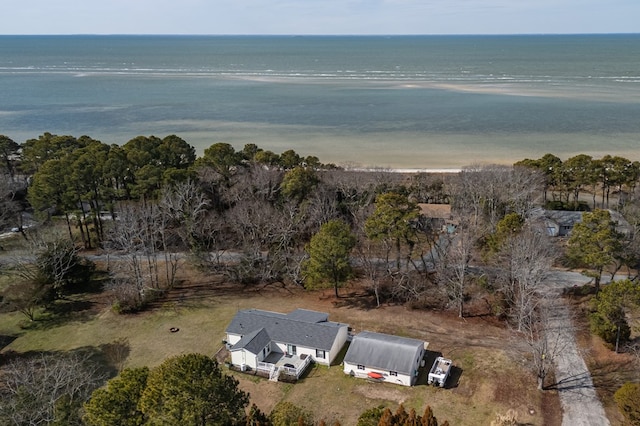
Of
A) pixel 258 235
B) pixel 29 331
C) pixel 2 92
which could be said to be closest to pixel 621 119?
pixel 258 235

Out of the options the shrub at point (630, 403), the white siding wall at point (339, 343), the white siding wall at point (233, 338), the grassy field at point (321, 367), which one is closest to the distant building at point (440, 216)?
the grassy field at point (321, 367)

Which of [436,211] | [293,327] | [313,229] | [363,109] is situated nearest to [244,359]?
[293,327]

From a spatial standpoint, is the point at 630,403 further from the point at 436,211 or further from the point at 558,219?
the point at 436,211

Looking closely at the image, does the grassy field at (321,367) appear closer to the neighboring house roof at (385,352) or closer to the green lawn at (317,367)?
the green lawn at (317,367)

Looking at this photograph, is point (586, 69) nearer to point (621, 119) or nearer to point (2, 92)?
point (621, 119)

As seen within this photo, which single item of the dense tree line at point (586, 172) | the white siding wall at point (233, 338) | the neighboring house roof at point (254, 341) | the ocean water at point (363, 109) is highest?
the ocean water at point (363, 109)

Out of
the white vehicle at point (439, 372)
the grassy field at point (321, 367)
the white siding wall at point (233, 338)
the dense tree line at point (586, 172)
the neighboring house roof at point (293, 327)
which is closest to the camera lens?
the grassy field at point (321, 367)

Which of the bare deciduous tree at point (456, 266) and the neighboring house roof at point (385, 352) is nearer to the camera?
the neighboring house roof at point (385, 352)
